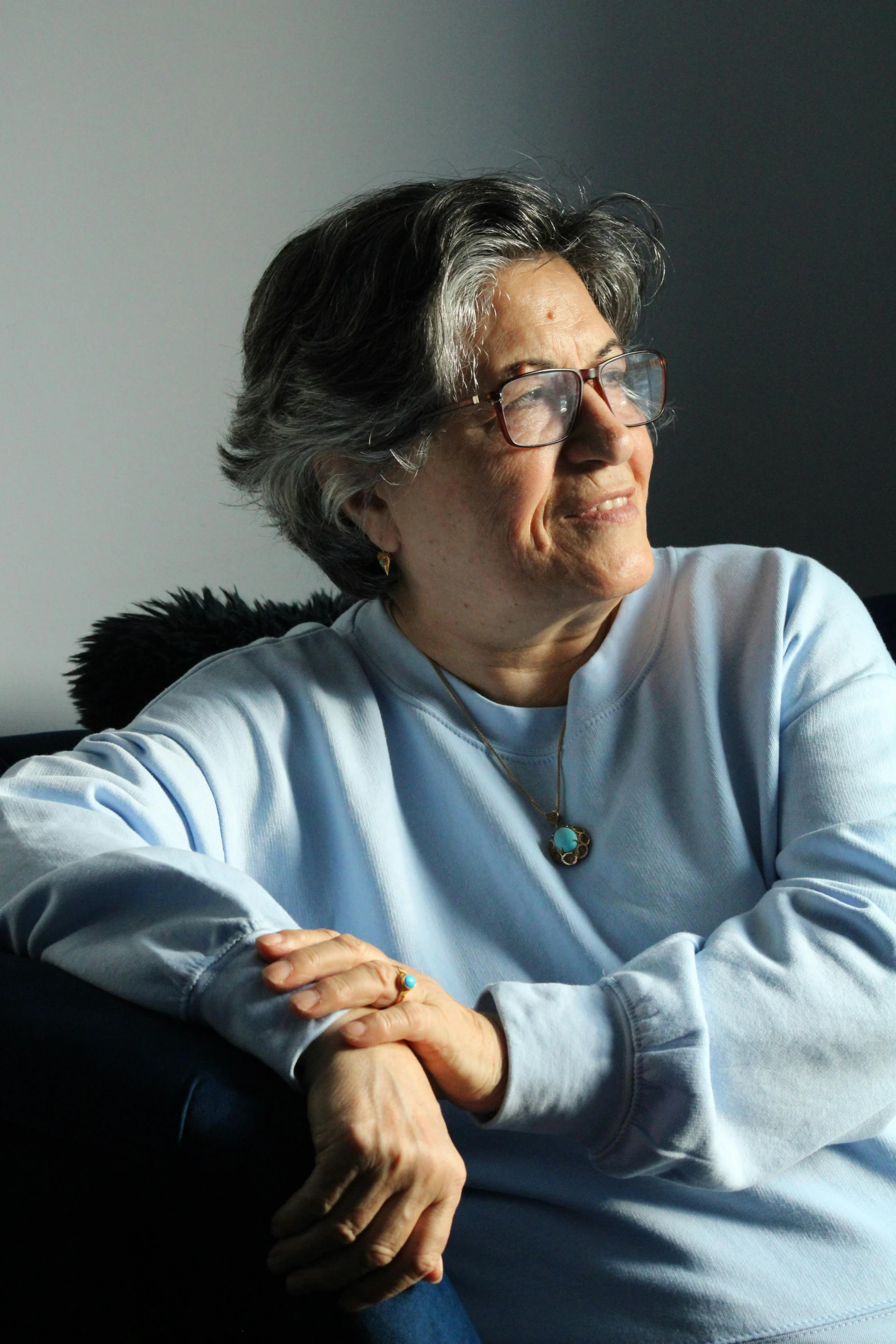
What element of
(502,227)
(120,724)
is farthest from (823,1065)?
(120,724)

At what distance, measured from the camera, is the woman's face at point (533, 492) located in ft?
3.95

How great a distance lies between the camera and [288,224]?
212 cm

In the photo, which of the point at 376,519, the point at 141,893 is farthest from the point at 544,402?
the point at 141,893

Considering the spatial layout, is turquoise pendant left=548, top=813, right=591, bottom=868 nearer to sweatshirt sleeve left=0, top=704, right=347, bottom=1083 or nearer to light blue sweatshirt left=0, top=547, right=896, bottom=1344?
light blue sweatshirt left=0, top=547, right=896, bottom=1344

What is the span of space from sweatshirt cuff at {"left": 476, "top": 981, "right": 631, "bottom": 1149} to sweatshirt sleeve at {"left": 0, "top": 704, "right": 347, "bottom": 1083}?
6.3 inches

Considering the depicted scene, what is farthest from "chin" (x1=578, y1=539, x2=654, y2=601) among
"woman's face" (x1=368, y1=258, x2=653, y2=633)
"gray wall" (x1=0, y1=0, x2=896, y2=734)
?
"gray wall" (x1=0, y1=0, x2=896, y2=734)

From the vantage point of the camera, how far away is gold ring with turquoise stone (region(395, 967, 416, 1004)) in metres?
0.86

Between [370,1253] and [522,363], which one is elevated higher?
[522,363]

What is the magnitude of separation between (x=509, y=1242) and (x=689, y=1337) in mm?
166

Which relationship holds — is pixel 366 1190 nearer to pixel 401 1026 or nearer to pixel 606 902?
pixel 401 1026

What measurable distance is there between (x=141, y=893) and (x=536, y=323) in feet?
2.27

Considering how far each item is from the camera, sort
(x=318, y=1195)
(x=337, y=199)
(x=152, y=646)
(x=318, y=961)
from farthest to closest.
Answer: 1. (x=337, y=199)
2. (x=152, y=646)
3. (x=318, y=961)
4. (x=318, y=1195)

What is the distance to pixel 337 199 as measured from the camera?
2.16 m

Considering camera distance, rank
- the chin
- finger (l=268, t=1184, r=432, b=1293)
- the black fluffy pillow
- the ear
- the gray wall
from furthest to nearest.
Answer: the gray wall < the black fluffy pillow < the ear < the chin < finger (l=268, t=1184, r=432, b=1293)
